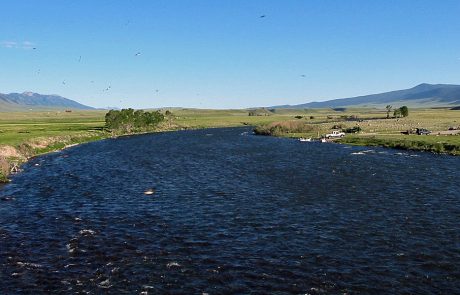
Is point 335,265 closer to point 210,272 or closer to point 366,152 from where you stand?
point 210,272

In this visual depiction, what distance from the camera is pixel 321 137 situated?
152m

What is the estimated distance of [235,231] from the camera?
1793 inches

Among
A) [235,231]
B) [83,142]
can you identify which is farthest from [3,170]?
[83,142]

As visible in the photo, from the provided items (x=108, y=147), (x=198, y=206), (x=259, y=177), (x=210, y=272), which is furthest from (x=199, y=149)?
(x=210, y=272)

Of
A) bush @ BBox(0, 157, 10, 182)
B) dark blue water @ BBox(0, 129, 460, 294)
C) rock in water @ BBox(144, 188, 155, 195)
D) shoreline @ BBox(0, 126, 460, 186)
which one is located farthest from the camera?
shoreline @ BBox(0, 126, 460, 186)

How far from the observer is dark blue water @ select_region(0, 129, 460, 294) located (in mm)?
33281

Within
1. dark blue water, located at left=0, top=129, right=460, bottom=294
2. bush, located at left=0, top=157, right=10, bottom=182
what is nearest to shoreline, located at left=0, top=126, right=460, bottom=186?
bush, located at left=0, top=157, right=10, bottom=182

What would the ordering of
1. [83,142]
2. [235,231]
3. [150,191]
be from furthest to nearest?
[83,142], [150,191], [235,231]

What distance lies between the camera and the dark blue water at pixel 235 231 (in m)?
33.3

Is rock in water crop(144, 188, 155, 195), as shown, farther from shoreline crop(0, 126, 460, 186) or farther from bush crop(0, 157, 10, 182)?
bush crop(0, 157, 10, 182)

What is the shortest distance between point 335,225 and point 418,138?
88.1 metres

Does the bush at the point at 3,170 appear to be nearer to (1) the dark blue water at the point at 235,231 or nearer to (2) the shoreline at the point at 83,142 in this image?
(2) the shoreline at the point at 83,142

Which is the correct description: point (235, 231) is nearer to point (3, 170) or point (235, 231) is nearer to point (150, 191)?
point (150, 191)

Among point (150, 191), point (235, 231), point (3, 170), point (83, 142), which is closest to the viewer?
point (235, 231)
